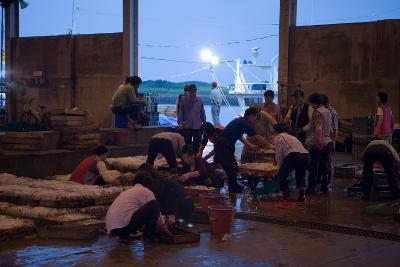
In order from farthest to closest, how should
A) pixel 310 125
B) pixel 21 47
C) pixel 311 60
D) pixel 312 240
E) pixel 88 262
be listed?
1. pixel 21 47
2. pixel 311 60
3. pixel 310 125
4. pixel 312 240
5. pixel 88 262

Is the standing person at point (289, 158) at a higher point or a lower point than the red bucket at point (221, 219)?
higher

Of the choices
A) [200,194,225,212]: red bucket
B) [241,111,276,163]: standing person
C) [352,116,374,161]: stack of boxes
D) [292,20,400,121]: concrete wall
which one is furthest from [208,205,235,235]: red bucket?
[292,20,400,121]: concrete wall

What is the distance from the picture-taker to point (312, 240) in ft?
27.0

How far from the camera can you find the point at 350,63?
19031 millimetres

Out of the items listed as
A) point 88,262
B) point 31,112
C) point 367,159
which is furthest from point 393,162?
point 31,112

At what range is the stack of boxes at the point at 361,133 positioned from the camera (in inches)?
642

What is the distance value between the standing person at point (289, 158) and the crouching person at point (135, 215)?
3421 millimetres

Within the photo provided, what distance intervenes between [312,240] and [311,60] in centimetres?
1219

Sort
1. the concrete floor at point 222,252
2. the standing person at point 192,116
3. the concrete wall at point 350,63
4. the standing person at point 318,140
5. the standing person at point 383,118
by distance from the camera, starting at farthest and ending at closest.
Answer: the concrete wall at point 350,63 → the standing person at point 192,116 → the standing person at point 383,118 → the standing person at point 318,140 → the concrete floor at point 222,252

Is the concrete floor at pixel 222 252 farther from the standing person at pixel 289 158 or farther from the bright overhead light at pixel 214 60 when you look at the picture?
the bright overhead light at pixel 214 60

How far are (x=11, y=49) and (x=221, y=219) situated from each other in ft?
66.0

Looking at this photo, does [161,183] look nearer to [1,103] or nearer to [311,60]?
[311,60]

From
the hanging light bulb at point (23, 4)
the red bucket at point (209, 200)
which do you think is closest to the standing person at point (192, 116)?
the red bucket at point (209, 200)

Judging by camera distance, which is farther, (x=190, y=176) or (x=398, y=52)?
(x=398, y=52)
